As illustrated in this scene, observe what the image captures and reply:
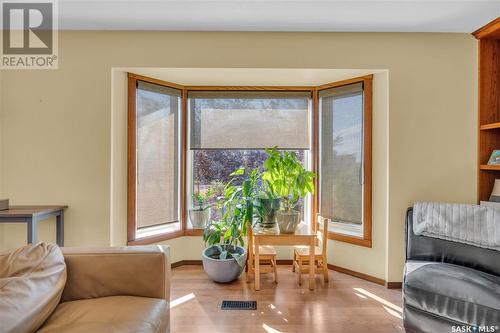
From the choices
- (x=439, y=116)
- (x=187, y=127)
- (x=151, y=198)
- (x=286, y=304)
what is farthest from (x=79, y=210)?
(x=439, y=116)

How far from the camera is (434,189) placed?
233 cm

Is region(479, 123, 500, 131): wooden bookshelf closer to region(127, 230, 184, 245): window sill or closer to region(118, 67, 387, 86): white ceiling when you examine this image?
region(118, 67, 387, 86): white ceiling

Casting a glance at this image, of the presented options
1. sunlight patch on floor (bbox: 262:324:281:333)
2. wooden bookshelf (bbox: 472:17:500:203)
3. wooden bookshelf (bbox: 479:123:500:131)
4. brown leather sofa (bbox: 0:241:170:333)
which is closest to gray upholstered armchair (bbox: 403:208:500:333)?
wooden bookshelf (bbox: 472:17:500:203)

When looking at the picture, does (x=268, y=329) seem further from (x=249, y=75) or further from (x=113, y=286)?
(x=249, y=75)

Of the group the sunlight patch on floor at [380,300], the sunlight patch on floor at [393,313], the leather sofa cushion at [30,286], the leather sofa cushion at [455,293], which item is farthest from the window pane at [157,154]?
the leather sofa cushion at [455,293]

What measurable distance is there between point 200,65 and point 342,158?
1.74m

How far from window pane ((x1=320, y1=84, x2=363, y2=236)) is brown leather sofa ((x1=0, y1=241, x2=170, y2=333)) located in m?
1.91

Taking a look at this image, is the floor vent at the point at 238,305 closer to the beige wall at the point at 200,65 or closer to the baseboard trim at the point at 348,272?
the baseboard trim at the point at 348,272

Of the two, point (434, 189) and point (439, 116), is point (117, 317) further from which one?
point (439, 116)

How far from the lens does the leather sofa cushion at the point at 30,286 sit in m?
1.01

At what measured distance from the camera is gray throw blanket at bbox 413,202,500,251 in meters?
1.80

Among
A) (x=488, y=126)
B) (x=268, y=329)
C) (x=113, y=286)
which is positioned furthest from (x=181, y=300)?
(x=488, y=126)

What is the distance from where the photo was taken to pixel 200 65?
7.69 ft

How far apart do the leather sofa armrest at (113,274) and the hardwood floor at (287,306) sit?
23.9 inches
